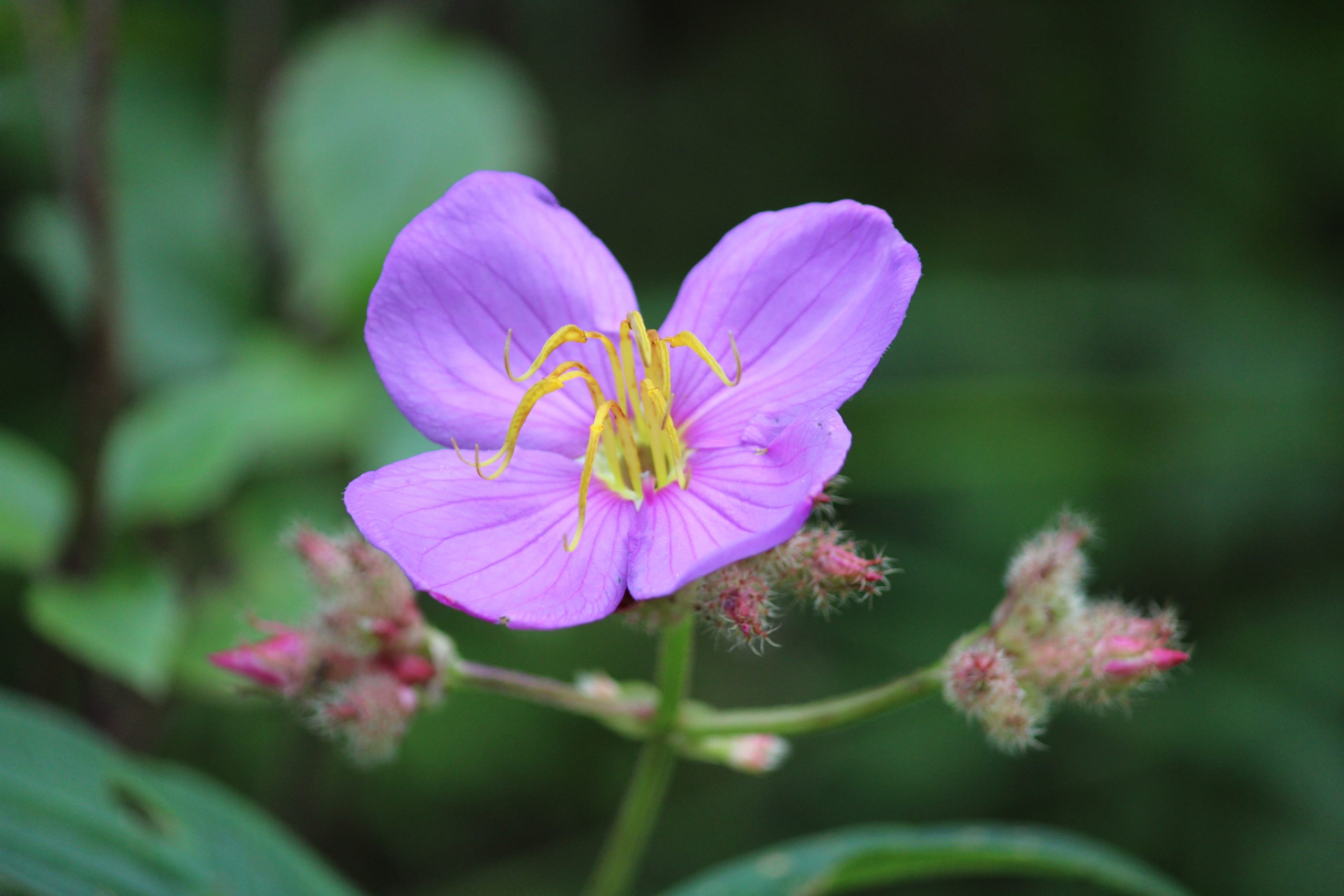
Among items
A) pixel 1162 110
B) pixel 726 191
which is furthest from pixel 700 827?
pixel 1162 110

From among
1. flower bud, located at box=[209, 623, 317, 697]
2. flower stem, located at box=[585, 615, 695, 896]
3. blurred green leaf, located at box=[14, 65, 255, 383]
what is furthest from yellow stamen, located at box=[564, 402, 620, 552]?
blurred green leaf, located at box=[14, 65, 255, 383]

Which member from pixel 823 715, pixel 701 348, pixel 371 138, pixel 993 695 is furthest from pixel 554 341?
pixel 371 138

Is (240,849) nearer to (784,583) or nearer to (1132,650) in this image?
(784,583)

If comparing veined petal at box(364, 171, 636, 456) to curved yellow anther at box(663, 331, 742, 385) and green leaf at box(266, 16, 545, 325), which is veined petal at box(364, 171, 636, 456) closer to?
curved yellow anther at box(663, 331, 742, 385)

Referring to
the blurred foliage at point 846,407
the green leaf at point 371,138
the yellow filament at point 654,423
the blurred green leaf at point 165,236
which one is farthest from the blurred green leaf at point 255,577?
the yellow filament at point 654,423

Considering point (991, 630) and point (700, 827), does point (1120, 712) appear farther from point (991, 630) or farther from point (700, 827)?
point (991, 630)
